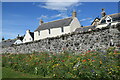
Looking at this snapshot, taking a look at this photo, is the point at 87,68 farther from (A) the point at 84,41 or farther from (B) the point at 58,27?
(B) the point at 58,27

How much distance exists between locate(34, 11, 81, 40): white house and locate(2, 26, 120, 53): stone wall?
907 inches

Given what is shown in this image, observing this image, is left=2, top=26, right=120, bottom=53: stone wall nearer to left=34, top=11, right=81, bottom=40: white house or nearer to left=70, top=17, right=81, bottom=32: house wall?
left=34, top=11, right=81, bottom=40: white house

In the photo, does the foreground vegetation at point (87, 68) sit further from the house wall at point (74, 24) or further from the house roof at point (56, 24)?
the house roof at point (56, 24)

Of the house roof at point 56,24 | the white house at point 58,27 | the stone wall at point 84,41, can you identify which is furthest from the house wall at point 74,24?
the stone wall at point 84,41

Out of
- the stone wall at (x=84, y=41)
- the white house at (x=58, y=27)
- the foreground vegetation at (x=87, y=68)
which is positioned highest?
the white house at (x=58, y=27)

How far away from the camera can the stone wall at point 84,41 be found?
10148 mm

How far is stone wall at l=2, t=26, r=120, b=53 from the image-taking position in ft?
33.3

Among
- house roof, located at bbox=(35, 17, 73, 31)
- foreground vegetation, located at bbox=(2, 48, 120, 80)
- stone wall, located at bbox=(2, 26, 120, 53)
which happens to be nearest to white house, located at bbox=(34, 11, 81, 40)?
house roof, located at bbox=(35, 17, 73, 31)

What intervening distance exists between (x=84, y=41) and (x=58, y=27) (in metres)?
27.7

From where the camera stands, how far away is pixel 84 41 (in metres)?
11.5

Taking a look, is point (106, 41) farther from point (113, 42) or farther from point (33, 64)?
point (33, 64)

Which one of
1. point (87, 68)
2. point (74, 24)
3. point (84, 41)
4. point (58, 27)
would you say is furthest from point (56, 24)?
point (87, 68)

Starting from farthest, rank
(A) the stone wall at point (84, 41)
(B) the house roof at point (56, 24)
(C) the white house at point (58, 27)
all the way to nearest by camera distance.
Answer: (B) the house roof at point (56, 24), (C) the white house at point (58, 27), (A) the stone wall at point (84, 41)

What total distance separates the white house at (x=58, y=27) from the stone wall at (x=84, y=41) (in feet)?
75.6
